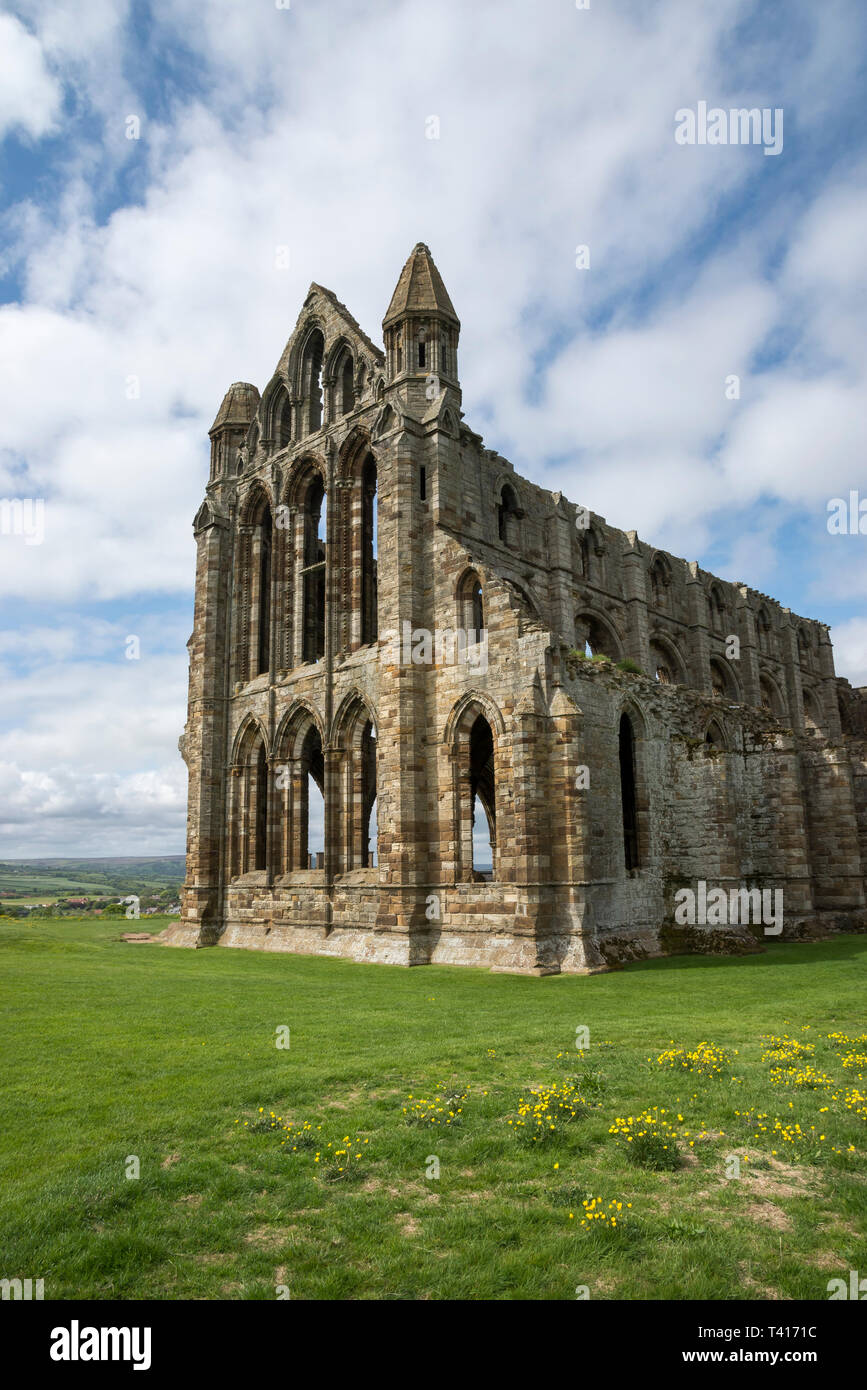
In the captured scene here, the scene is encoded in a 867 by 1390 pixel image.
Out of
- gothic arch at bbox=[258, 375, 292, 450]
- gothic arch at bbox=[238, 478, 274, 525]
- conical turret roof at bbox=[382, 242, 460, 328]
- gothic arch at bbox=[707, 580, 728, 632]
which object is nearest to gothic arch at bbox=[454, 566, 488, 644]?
conical turret roof at bbox=[382, 242, 460, 328]

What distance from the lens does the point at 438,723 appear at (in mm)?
21312

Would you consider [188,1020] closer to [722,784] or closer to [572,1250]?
[572,1250]

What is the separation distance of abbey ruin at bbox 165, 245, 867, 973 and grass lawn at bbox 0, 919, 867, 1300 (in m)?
7.66

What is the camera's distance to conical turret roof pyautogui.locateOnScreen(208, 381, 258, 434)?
32781 mm

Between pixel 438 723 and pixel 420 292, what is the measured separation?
12.9 m

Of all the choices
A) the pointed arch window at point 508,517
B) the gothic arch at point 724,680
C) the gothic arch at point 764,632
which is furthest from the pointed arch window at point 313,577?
the gothic arch at point 764,632

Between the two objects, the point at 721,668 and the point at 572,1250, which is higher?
the point at 721,668

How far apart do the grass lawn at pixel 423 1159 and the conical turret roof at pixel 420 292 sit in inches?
779

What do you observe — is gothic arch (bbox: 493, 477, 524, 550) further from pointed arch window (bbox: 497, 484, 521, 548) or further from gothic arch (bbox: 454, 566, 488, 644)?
gothic arch (bbox: 454, 566, 488, 644)

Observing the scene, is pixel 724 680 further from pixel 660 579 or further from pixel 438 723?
pixel 438 723

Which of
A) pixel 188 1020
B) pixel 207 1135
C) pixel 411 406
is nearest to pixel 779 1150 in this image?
pixel 207 1135

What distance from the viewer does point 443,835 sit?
2083 cm

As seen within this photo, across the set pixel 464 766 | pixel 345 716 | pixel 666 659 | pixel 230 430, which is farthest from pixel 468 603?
pixel 666 659
